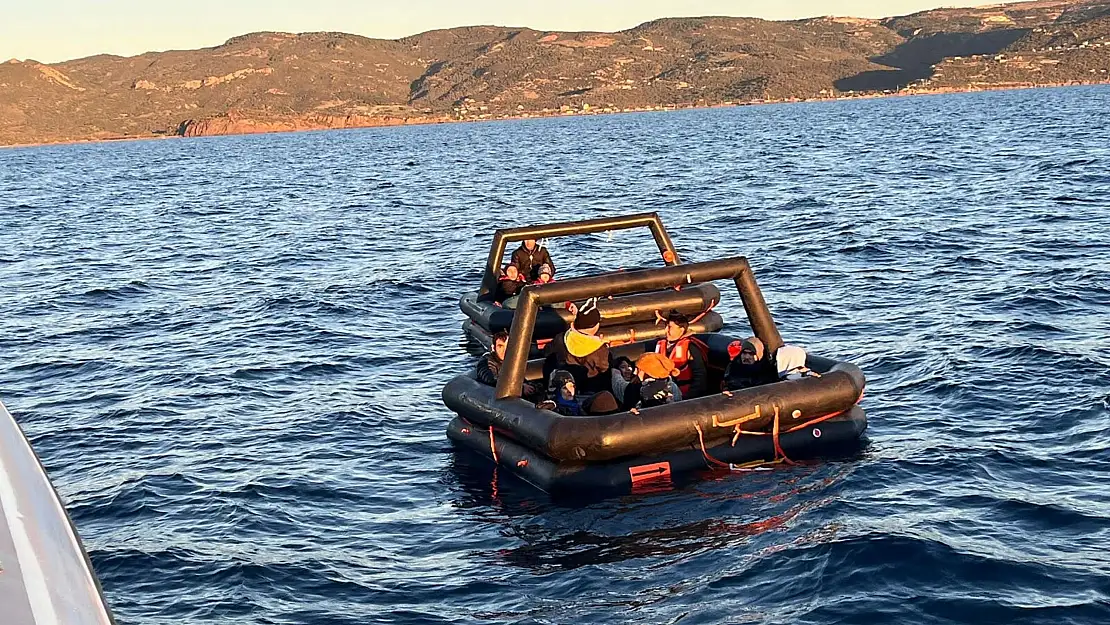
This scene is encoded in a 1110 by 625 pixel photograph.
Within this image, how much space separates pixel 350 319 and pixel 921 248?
497 inches

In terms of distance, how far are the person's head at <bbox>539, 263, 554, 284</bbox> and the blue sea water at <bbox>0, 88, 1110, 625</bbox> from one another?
1.91 metres

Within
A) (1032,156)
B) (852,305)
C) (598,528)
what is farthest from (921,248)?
(1032,156)

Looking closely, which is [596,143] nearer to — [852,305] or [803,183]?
[803,183]

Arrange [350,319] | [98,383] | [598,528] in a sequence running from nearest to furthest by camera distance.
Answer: [598,528]
[98,383]
[350,319]

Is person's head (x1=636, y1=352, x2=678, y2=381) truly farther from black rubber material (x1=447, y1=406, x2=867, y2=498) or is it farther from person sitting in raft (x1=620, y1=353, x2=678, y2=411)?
black rubber material (x1=447, y1=406, x2=867, y2=498)

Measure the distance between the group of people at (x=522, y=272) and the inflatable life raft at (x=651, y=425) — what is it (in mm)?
6176

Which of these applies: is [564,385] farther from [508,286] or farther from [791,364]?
[508,286]

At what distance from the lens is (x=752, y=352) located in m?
13.8

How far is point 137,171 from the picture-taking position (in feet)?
329


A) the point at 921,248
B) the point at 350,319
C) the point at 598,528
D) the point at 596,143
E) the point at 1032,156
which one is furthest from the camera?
the point at 596,143

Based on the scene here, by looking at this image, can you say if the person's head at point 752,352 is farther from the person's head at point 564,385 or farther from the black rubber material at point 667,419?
the person's head at point 564,385

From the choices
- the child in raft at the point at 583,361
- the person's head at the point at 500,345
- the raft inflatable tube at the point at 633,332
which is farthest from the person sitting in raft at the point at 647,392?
the raft inflatable tube at the point at 633,332

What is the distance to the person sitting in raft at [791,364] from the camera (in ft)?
44.2

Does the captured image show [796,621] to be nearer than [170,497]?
Yes
